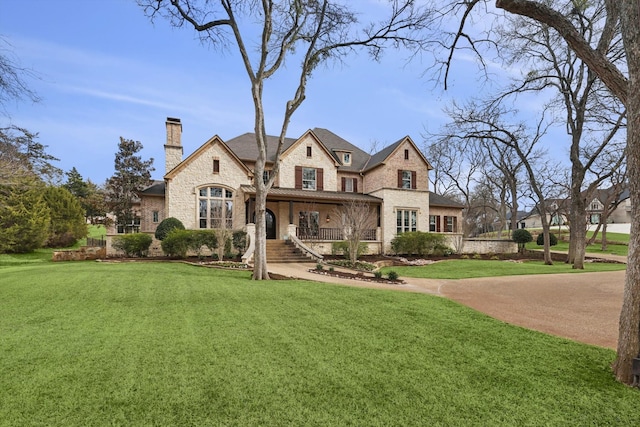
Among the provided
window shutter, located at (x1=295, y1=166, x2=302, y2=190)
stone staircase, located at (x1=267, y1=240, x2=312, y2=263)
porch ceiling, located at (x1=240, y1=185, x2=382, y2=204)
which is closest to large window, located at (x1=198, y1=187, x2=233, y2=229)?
porch ceiling, located at (x1=240, y1=185, x2=382, y2=204)

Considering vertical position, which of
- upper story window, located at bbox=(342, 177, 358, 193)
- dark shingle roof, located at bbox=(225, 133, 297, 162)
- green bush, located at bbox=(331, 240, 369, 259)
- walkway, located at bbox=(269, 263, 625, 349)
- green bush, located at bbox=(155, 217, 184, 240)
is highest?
dark shingle roof, located at bbox=(225, 133, 297, 162)

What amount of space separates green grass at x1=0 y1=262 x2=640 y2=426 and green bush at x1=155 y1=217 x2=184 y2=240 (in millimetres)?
12076

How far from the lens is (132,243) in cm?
1778

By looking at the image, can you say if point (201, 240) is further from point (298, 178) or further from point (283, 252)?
point (298, 178)

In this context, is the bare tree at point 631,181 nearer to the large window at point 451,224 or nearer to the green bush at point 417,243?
the green bush at point 417,243

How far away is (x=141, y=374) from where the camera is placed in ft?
11.0

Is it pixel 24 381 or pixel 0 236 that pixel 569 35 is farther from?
pixel 0 236

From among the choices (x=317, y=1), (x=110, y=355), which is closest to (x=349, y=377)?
(x=110, y=355)

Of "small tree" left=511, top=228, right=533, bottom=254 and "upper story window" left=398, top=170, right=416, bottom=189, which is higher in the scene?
"upper story window" left=398, top=170, right=416, bottom=189

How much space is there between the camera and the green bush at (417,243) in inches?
870

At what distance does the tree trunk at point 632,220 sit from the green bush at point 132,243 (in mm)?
19333

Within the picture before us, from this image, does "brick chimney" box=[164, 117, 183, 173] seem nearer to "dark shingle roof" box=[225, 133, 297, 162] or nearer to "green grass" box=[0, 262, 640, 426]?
"dark shingle roof" box=[225, 133, 297, 162]

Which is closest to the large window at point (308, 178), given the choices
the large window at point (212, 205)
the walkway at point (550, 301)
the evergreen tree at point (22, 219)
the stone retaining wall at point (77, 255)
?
the large window at point (212, 205)

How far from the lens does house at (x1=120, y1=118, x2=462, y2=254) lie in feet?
A: 66.6
